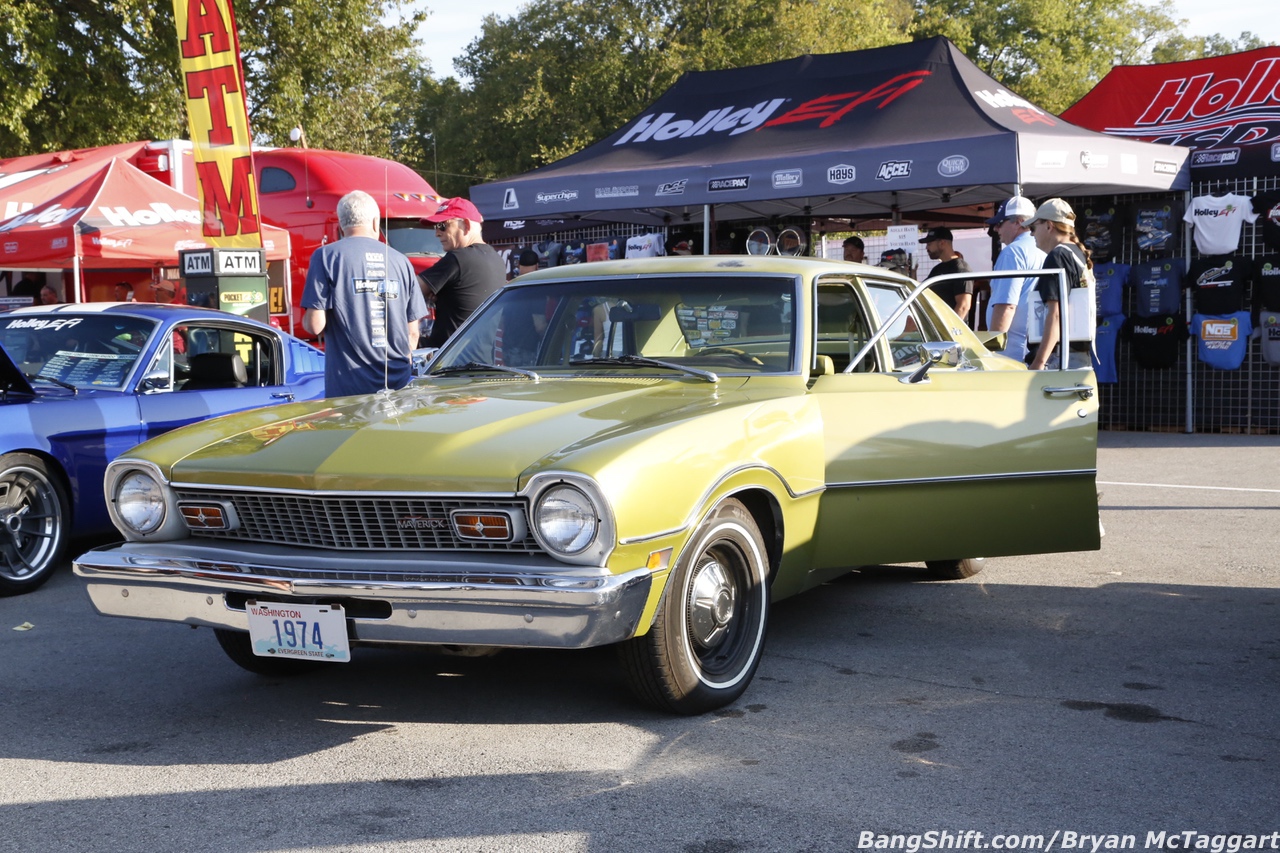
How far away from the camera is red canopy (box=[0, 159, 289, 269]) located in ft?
43.8

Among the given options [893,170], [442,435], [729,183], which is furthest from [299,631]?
[729,183]

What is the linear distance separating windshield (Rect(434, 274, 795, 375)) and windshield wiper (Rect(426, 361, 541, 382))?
0.04 metres

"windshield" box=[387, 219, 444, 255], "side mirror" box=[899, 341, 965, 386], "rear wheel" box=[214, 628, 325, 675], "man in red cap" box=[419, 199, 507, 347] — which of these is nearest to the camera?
"rear wheel" box=[214, 628, 325, 675]

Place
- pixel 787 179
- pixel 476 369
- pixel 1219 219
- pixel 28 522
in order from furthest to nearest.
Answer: pixel 1219 219
pixel 787 179
pixel 28 522
pixel 476 369

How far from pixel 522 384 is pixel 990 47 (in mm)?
53616

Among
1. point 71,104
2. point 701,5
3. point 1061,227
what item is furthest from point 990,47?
point 1061,227

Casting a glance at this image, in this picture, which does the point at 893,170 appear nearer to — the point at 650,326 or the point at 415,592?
the point at 650,326

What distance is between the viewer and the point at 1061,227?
7.10 metres

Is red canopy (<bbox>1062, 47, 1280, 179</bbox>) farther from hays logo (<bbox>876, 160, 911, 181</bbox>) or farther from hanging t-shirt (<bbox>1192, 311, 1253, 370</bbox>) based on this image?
hays logo (<bbox>876, 160, 911, 181</bbox>)

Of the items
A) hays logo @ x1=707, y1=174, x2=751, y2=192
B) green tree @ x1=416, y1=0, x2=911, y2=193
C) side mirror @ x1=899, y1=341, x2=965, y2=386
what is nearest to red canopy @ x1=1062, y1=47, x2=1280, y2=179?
hays logo @ x1=707, y1=174, x2=751, y2=192

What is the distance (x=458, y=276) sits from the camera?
7477mm

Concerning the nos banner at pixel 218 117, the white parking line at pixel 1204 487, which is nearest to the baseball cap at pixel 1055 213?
the white parking line at pixel 1204 487

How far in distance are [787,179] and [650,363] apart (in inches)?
302

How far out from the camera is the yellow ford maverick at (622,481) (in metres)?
3.67
